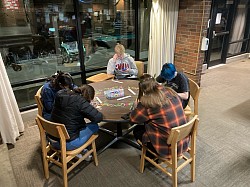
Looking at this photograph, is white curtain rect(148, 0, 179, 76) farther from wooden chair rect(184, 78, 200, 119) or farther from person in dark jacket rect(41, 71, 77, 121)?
person in dark jacket rect(41, 71, 77, 121)

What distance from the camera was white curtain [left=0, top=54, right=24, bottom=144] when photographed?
258 centimetres

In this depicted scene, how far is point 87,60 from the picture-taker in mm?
4281

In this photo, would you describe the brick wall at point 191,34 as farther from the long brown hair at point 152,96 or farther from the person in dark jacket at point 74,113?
the person in dark jacket at point 74,113

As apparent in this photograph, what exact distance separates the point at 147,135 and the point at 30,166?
1.41m

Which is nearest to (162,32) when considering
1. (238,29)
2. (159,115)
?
(159,115)

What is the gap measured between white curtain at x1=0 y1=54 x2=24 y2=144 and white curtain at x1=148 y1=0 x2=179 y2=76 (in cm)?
273

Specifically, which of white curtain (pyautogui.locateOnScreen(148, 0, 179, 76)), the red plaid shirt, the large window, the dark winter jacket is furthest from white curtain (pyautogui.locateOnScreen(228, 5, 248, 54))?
the dark winter jacket

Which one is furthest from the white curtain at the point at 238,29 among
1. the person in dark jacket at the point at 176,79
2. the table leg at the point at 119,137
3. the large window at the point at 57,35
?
the table leg at the point at 119,137

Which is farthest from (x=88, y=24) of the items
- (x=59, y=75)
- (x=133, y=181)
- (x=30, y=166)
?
(x=133, y=181)

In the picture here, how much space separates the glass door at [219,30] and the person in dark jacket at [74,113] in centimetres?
460

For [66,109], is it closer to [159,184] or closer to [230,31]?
[159,184]

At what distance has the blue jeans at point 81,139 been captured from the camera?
6.48 ft

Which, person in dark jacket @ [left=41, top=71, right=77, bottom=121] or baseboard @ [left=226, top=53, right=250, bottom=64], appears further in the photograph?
baseboard @ [left=226, top=53, right=250, bottom=64]

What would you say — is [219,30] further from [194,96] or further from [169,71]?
[169,71]
